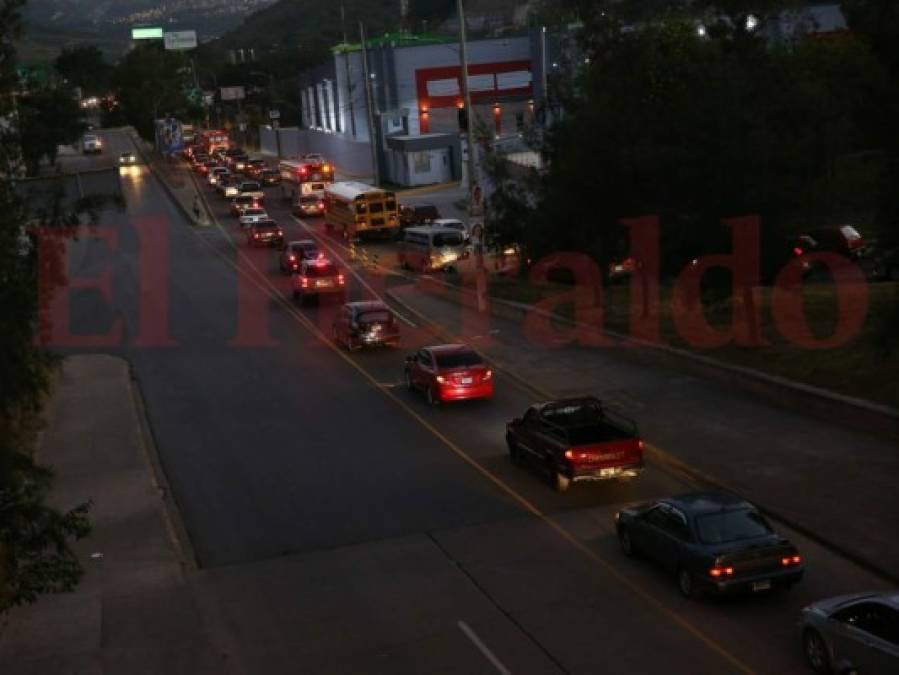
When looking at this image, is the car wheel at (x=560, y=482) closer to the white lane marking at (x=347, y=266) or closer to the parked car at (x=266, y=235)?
the white lane marking at (x=347, y=266)

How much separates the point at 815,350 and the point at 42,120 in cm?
1758

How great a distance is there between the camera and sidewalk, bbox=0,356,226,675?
15867 millimetres

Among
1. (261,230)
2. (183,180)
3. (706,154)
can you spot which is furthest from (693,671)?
(183,180)

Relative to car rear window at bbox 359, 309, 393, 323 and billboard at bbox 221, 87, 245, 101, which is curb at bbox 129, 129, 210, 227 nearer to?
billboard at bbox 221, 87, 245, 101

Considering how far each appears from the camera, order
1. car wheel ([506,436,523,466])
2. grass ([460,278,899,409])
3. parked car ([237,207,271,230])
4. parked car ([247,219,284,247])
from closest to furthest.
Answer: car wheel ([506,436,523,466]) → grass ([460,278,899,409]) → parked car ([247,219,284,247]) → parked car ([237,207,271,230])

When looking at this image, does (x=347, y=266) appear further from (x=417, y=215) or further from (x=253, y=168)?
(x=253, y=168)

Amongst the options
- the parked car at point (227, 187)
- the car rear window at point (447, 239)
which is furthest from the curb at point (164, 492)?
the parked car at point (227, 187)

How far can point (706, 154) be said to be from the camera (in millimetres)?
28688

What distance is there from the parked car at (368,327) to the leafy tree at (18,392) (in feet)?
53.4

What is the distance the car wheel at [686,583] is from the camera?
1652 cm

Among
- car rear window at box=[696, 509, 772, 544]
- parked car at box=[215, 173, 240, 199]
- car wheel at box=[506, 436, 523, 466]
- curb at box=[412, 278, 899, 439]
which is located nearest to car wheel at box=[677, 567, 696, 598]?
Result: car rear window at box=[696, 509, 772, 544]

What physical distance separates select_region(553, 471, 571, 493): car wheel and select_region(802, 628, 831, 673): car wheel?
7966mm

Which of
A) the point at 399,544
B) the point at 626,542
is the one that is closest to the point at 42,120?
the point at 399,544

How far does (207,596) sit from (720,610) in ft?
23.9
